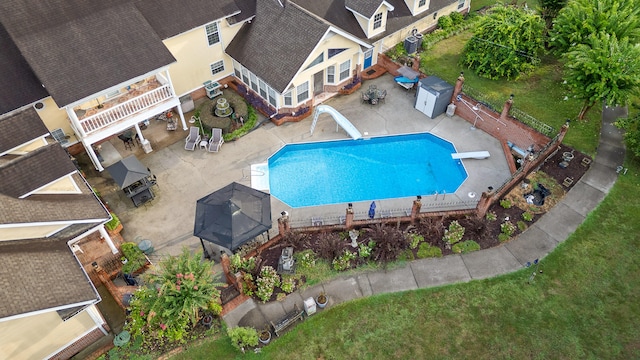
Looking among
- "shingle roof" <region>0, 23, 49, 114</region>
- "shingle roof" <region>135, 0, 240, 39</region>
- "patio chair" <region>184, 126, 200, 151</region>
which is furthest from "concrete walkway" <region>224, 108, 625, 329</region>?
"shingle roof" <region>135, 0, 240, 39</region>

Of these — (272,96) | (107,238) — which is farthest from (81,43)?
(272,96)

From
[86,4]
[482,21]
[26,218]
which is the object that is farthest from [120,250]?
[482,21]

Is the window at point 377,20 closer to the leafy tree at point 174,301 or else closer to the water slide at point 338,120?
the water slide at point 338,120

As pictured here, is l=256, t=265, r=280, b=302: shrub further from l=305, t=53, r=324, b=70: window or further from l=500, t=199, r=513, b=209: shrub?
l=305, t=53, r=324, b=70: window

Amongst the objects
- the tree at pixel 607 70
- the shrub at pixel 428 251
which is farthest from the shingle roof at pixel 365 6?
the shrub at pixel 428 251

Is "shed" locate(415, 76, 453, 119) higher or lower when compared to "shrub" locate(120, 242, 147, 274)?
higher

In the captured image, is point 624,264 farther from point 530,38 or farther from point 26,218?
point 26,218
